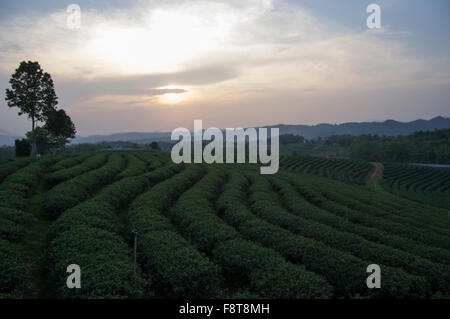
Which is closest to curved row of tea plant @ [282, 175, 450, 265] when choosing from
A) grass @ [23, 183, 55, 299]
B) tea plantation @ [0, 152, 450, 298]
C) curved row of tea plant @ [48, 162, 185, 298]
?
tea plantation @ [0, 152, 450, 298]

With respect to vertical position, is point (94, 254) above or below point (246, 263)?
above

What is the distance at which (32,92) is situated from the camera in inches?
1300

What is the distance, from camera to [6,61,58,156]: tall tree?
32219 mm

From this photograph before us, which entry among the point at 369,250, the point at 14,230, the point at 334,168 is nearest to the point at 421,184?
the point at 334,168

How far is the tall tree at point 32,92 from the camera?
32.2m

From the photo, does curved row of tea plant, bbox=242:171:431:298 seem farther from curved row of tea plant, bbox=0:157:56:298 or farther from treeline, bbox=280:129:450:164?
treeline, bbox=280:129:450:164

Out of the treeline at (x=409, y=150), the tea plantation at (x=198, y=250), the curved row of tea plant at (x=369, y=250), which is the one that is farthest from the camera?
the treeline at (x=409, y=150)

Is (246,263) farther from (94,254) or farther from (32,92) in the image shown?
(32,92)

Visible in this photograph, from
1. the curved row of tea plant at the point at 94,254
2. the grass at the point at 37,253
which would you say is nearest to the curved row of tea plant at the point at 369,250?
the curved row of tea plant at the point at 94,254

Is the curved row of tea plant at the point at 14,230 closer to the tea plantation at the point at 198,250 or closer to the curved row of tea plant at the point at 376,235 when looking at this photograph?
the tea plantation at the point at 198,250

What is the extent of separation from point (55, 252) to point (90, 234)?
1116 mm

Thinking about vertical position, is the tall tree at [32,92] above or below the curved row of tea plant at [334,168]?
above

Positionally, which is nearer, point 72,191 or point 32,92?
point 72,191
